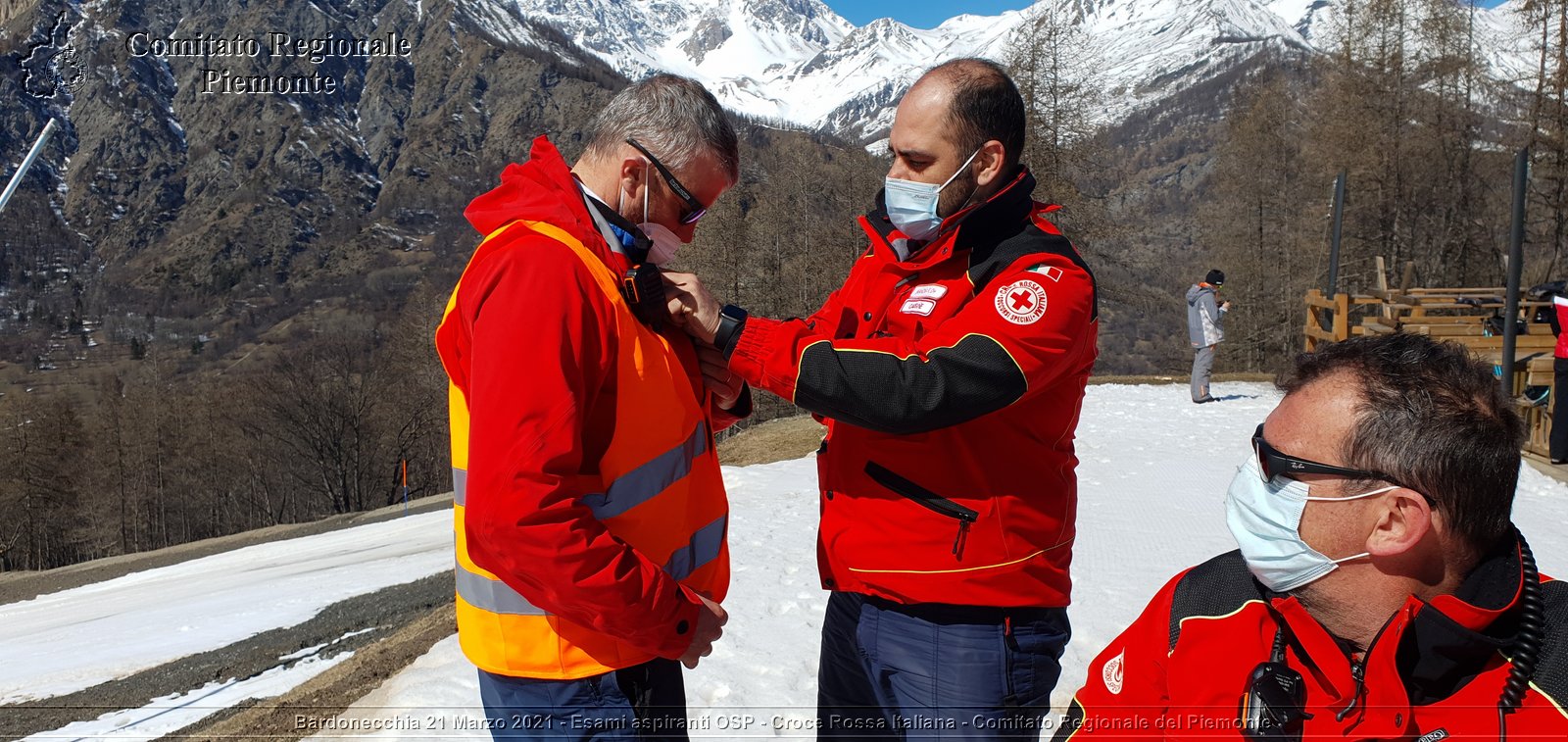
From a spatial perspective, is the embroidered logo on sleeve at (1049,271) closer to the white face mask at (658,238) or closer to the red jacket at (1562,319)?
the white face mask at (658,238)

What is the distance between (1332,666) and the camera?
185 centimetres

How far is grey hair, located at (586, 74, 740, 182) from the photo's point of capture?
7.77 feet

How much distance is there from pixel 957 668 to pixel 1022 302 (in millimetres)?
887

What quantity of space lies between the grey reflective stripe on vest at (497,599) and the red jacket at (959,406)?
0.71 m

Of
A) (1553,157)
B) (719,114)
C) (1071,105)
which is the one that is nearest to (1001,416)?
(719,114)

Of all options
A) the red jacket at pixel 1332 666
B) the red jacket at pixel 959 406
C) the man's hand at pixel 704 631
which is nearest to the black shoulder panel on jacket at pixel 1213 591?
the red jacket at pixel 1332 666

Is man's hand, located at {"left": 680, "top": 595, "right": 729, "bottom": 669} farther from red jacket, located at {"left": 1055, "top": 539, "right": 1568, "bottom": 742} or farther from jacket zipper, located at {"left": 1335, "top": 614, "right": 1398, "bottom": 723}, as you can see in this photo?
jacket zipper, located at {"left": 1335, "top": 614, "right": 1398, "bottom": 723}

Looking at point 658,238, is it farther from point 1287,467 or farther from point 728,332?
point 1287,467

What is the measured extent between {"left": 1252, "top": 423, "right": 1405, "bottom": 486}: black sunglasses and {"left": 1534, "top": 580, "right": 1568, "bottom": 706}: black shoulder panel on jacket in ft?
1.12

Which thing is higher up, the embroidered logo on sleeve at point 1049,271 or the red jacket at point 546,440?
the embroidered logo on sleeve at point 1049,271

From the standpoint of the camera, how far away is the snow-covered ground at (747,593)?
4.91 meters

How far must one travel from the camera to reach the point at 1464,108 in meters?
31.2

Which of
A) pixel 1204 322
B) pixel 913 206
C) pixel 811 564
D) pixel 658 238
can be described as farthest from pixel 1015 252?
pixel 1204 322

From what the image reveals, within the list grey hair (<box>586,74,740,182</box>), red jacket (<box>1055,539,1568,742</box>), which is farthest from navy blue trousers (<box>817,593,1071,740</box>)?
grey hair (<box>586,74,740,182</box>)
